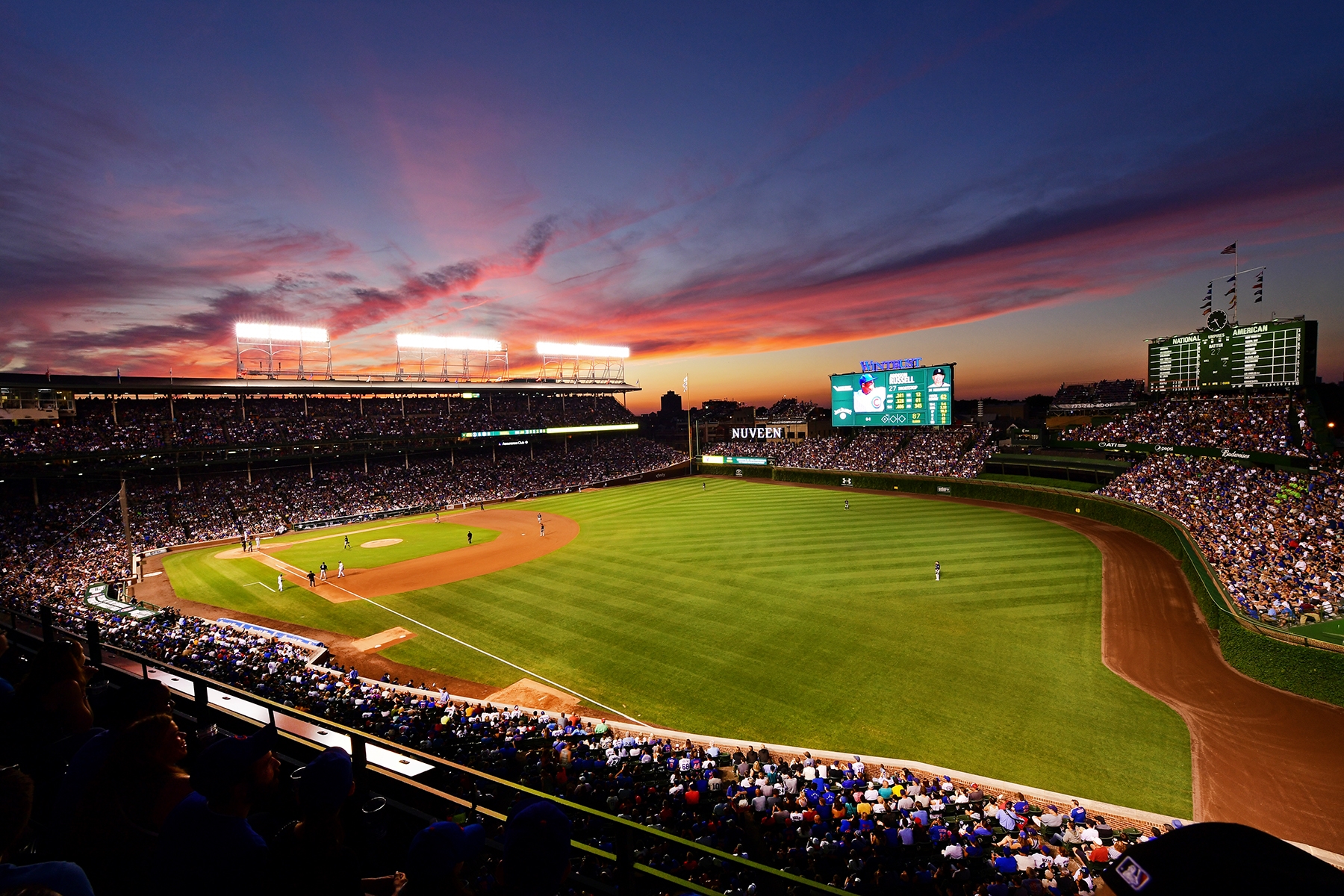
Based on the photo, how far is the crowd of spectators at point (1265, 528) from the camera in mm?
18156

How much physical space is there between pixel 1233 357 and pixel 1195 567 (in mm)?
19477

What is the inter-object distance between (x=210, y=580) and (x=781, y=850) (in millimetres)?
32956

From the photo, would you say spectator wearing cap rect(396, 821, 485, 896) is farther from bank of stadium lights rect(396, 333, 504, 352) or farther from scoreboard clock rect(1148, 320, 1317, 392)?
bank of stadium lights rect(396, 333, 504, 352)

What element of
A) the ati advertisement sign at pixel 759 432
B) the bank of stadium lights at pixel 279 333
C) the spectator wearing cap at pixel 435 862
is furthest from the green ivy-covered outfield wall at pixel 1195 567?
the bank of stadium lights at pixel 279 333

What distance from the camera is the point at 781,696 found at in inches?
648

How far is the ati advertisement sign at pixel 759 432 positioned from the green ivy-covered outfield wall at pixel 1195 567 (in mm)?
14710

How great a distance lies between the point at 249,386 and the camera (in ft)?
168

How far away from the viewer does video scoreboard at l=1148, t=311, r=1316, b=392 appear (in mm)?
30344

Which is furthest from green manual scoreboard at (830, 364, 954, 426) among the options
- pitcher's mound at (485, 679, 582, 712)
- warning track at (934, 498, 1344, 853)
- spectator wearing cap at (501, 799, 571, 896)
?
spectator wearing cap at (501, 799, 571, 896)

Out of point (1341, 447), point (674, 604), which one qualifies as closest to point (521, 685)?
point (674, 604)

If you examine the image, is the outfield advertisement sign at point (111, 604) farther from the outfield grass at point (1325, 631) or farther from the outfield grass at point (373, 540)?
the outfield grass at point (1325, 631)

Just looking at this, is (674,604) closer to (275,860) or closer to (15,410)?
(275,860)

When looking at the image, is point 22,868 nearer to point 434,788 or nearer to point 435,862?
point 435,862

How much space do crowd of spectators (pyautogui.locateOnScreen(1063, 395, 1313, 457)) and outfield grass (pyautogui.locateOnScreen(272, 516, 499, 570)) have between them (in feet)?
144
